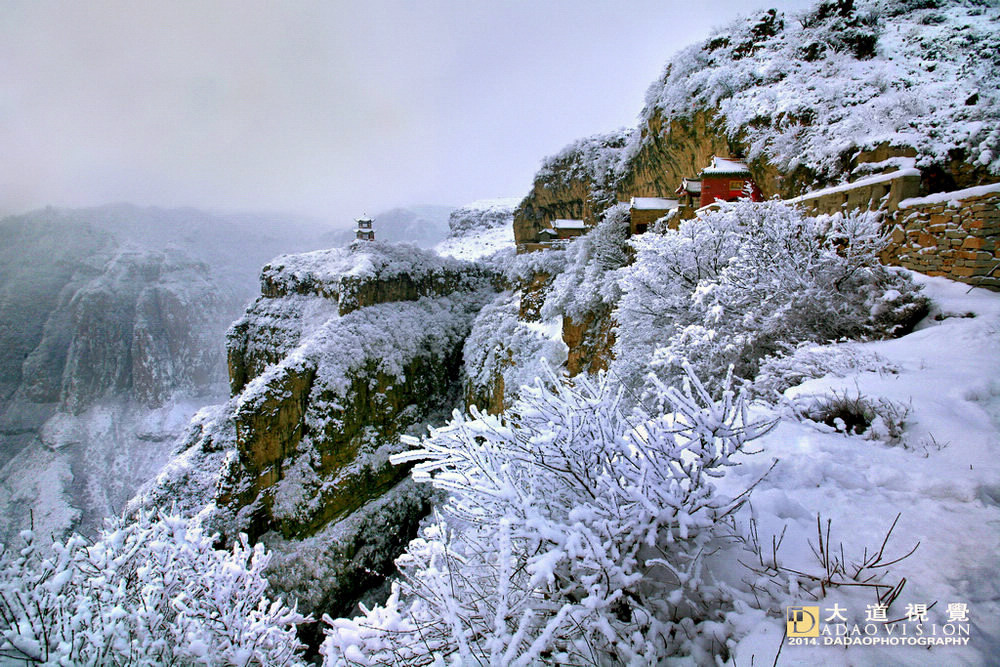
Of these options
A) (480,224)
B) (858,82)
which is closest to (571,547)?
(858,82)

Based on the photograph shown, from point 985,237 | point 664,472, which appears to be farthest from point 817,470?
point 985,237

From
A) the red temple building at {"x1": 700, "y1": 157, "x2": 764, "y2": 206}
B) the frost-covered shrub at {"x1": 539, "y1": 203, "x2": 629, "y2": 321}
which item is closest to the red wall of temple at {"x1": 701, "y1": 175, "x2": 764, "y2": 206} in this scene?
the red temple building at {"x1": 700, "y1": 157, "x2": 764, "y2": 206}

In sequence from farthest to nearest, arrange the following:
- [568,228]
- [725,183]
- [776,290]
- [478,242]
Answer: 1. [478,242]
2. [568,228]
3. [725,183]
4. [776,290]

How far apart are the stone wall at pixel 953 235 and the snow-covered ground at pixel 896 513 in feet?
8.83

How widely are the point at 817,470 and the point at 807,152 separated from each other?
13.1 meters

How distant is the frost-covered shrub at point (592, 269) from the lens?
14141 millimetres

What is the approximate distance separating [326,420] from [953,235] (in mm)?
21573

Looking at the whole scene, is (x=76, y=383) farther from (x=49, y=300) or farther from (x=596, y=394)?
(x=596, y=394)

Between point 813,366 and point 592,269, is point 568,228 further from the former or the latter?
point 813,366

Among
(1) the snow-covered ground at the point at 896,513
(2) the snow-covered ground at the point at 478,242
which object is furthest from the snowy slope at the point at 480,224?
(1) the snow-covered ground at the point at 896,513

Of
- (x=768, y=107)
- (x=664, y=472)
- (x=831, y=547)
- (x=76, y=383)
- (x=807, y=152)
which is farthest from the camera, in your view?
(x=76, y=383)

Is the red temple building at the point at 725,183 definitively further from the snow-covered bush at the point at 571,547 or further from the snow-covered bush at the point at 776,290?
the snow-covered bush at the point at 571,547

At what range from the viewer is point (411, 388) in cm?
2200

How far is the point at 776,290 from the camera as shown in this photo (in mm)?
5598
